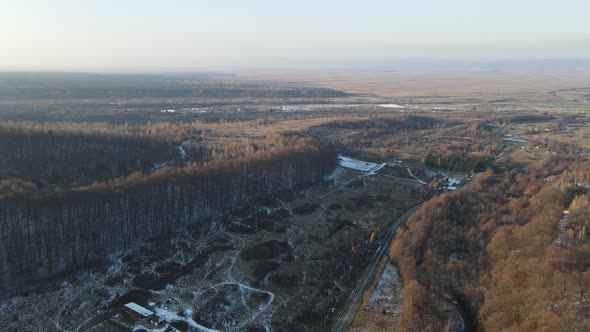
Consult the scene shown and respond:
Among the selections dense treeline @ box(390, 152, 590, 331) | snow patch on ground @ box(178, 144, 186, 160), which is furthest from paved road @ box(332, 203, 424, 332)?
snow patch on ground @ box(178, 144, 186, 160)

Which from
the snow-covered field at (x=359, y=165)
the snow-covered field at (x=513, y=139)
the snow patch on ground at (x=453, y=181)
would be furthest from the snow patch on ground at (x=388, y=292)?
the snow-covered field at (x=513, y=139)

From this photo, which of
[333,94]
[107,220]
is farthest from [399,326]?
[333,94]

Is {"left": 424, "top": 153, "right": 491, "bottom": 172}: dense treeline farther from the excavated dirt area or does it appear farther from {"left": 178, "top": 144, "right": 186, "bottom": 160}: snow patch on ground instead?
{"left": 178, "top": 144, "right": 186, "bottom": 160}: snow patch on ground

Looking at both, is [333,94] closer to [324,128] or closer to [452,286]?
[324,128]

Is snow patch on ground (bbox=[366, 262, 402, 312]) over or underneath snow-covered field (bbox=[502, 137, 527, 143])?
underneath

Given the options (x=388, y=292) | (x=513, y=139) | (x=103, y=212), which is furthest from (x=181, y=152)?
(x=513, y=139)

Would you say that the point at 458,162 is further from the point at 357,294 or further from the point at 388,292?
the point at 357,294
